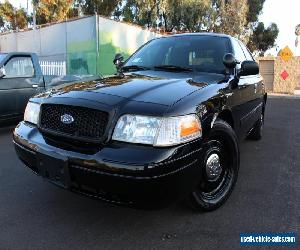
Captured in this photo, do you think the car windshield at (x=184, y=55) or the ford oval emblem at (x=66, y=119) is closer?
the ford oval emblem at (x=66, y=119)

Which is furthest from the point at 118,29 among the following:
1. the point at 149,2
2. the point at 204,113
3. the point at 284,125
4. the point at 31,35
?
the point at 204,113

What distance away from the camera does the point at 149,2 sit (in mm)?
32188

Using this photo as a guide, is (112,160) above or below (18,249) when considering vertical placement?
above

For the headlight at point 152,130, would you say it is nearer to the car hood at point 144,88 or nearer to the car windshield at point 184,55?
Result: the car hood at point 144,88

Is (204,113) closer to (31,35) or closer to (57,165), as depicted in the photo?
(57,165)

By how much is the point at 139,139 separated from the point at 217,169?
106cm

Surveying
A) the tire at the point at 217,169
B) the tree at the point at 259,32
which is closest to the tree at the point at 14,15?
the tree at the point at 259,32

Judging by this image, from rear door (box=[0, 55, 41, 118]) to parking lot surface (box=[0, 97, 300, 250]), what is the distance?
2.69 m

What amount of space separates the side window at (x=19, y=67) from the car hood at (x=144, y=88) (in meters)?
3.99

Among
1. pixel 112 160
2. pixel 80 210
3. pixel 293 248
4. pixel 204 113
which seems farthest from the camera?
pixel 80 210

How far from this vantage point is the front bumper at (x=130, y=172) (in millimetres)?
2658

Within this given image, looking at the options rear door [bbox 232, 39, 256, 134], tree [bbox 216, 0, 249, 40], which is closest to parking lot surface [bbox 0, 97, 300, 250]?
rear door [bbox 232, 39, 256, 134]

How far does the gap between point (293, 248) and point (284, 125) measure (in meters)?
6.07

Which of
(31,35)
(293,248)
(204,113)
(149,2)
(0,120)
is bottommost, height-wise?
(293,248)
